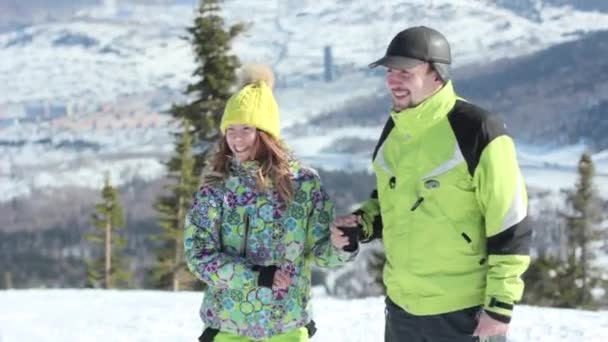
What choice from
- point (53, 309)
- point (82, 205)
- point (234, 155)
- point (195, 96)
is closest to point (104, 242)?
point (195, 96)

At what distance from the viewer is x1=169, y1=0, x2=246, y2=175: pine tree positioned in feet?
74.0

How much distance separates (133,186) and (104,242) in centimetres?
15191

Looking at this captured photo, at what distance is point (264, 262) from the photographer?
4.03m

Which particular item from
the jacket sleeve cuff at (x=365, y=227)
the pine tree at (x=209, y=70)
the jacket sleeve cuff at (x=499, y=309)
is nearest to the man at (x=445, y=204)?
the jacket sleeve cuff at (x=499, y=309)

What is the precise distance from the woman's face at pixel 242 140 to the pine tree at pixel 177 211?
2023cm

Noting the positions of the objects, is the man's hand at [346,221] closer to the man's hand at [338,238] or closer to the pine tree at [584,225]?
the man's hand at [338,238]

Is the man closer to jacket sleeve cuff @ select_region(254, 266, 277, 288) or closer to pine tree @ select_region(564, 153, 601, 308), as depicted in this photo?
jacket sleeve cuff @ select_region(254, 266, 277, 288)

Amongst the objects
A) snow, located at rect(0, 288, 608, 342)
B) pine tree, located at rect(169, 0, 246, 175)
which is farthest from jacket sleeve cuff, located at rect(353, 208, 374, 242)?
pine tree, located at rect(169, 0, 246, 175)

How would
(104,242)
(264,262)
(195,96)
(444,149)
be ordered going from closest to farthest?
(444,149)
(264,262)
(195,96)
(104,242)

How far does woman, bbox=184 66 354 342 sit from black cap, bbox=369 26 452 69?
0.61 metres

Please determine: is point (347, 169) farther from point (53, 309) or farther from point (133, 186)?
point (53, 309)

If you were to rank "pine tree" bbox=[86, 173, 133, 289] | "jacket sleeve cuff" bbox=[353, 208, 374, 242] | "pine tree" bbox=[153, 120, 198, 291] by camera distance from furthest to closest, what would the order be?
"pine tree" bbox=[86, 173, 133, 289] < "pine tree" bbox=[153, 120, 198, 291] < "jacket sleeve cuff" bbox=[353, 208, 374, 242]

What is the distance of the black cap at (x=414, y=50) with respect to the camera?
372 cm

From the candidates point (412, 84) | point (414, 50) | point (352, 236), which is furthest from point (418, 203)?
point (414, 50)
